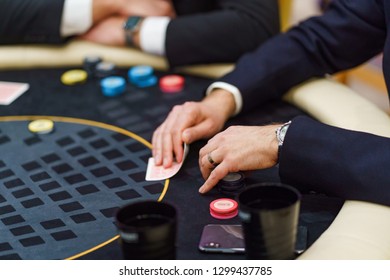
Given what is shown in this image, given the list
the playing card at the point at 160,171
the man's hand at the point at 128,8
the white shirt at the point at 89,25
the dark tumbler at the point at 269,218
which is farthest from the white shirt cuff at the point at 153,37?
the dark tumbler at the point at 269,218

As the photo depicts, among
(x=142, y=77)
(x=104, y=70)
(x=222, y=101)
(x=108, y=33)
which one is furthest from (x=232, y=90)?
(x=108, y=33)

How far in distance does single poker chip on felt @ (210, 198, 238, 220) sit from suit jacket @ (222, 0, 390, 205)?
116mm

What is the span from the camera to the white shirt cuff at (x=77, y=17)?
A: 2.05 m

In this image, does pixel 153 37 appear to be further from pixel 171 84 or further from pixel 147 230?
pixel 147 230

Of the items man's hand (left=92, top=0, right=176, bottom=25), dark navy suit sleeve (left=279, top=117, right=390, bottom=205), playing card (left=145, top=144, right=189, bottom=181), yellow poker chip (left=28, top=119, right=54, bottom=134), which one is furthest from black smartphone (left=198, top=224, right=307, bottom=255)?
man's hand (left=92, top=0, right=176, bottom=25)

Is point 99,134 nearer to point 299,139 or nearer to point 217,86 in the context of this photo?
point 217,86

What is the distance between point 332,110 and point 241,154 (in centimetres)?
38

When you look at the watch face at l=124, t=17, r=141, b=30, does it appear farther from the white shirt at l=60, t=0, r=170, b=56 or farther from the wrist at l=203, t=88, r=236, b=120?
the wrist at l=203, t=88, r=236, b=120

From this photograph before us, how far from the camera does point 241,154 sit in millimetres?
1317

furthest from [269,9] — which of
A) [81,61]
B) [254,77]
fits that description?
[81,61]

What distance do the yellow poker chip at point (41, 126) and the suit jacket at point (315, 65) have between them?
45 centimetres

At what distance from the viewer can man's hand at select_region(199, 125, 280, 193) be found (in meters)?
1.31
